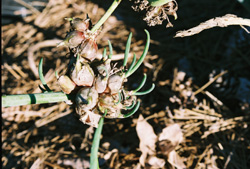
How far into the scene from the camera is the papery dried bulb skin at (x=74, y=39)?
719mm

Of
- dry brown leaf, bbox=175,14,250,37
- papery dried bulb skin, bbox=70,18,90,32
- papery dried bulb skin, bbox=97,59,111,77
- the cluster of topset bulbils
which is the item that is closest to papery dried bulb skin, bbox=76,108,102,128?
the cluster of topset bulbils

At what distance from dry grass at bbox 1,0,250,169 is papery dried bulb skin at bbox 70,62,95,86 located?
75 cm

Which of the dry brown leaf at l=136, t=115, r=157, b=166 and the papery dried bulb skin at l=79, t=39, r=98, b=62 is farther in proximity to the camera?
the dry brown leaf at l=136, t=115, r=157, b=166

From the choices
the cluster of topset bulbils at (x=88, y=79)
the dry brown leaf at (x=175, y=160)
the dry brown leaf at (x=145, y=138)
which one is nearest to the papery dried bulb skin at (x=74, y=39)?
the cluster of topset bulbils at (x=88, y=79)

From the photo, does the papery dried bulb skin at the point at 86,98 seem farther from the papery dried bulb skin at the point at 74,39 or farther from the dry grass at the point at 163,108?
the dry grass at the point at 163,108

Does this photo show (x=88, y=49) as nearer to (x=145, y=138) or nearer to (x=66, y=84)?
(x=66, y=84)

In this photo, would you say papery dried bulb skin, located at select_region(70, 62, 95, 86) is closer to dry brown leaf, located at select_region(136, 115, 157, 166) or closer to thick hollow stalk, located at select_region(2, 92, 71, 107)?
thick hollow stalk, located at select_region(2, 92, 71, 107)

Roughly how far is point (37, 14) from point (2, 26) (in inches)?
16.0

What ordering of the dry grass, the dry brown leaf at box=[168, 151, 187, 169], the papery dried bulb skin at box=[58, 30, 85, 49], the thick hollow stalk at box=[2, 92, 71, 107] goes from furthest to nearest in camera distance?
the dry grass → the dry brown leaf at box=[168, 151, 187, 169] → the papery dried bulb skin at box=[58, 30, 85, 49] → the thick hollow stalk at box=[2, 92, 71, 107]

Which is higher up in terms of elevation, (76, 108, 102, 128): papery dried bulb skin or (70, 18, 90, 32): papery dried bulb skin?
(70, 18, 90, 32): papery dried bulb skin

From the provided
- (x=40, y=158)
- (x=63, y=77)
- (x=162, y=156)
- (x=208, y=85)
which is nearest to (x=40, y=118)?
(x=40, y=158)

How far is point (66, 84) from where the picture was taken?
0.72m

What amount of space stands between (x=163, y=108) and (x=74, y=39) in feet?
3.24

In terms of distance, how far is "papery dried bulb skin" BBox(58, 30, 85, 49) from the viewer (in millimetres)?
719
